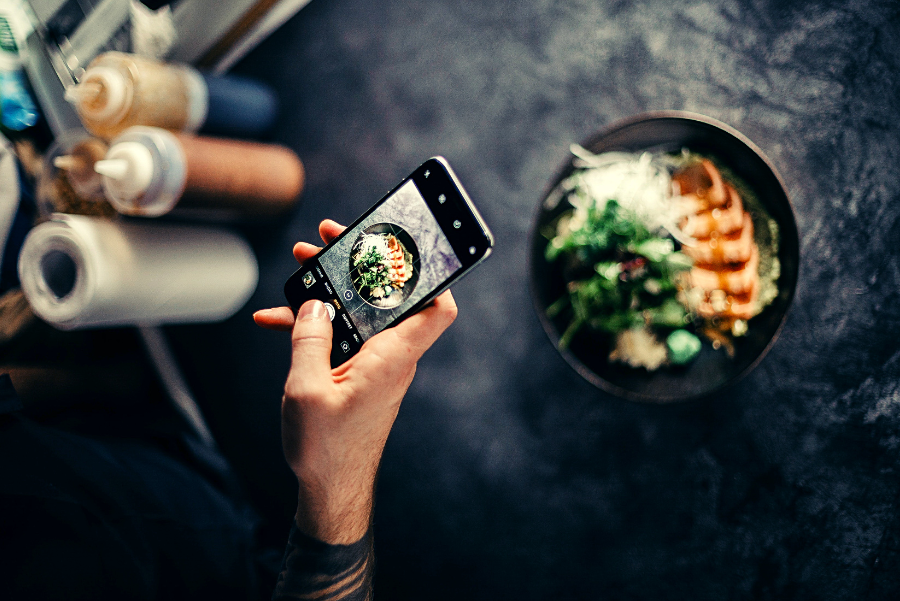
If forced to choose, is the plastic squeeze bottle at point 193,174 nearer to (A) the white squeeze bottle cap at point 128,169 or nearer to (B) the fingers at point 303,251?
(A) the white squeeze bottle cap at point 128,169

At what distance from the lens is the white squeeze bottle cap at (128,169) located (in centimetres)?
61

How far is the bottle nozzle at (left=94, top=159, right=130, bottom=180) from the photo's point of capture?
1.98 feet

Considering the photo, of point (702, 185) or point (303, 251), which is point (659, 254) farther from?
point (303, 251)

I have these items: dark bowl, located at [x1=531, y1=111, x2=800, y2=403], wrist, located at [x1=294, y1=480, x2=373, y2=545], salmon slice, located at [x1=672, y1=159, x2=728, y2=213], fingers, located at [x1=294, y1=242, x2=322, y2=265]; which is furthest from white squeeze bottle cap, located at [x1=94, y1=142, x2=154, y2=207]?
salmon slice, located at [x1=672, y1=159, x2=728, y2=213]

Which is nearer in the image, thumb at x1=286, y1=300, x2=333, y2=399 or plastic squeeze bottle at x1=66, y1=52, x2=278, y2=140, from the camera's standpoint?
thumb at x1=286, y1=300, x2=333, y2=399

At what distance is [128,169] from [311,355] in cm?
37

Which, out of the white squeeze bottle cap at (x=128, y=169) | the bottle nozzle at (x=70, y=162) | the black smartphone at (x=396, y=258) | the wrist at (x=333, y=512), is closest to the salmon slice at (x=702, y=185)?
the black smartphone at (x=396, y=258)

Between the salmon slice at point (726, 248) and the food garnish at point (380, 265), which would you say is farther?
the salmon slice at point (726, 248)

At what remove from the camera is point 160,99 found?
72 centimetres

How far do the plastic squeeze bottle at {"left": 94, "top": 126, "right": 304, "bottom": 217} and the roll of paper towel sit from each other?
0.18 ft

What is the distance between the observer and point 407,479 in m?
0.93

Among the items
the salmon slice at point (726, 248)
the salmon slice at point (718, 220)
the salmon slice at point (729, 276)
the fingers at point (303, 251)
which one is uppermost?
the fingers at point (303, 251)

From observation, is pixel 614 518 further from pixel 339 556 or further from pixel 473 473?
pixel 339 556

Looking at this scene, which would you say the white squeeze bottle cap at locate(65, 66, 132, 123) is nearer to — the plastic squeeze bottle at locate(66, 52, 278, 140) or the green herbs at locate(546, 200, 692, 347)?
the plastic squeeze bottle at locate(66, 52, 278, 140)
